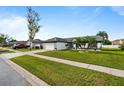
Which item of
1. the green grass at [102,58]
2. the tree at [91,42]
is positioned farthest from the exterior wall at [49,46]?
the green grass at [102,58]

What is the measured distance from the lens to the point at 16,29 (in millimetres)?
17531

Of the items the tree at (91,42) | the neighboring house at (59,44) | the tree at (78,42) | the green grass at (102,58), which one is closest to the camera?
the green grass at (102,58)

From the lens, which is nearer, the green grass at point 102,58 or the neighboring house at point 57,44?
the green grass at point 102,58

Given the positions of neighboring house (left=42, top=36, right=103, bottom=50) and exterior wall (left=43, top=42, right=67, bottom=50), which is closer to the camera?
neighboring house (left=42, top=36, right=103, bottom=50)

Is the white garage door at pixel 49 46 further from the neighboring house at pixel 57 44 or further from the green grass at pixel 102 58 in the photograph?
the green grass at pixel 102 58

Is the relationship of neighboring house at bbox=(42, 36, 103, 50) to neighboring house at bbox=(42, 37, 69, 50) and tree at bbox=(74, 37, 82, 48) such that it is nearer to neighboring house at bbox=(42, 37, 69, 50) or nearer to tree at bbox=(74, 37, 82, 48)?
neighboring house at bbox=(42, 37, 69, 50)

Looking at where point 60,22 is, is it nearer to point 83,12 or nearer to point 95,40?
point 83,12

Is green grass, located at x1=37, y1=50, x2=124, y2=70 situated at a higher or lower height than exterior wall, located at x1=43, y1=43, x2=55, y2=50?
lower

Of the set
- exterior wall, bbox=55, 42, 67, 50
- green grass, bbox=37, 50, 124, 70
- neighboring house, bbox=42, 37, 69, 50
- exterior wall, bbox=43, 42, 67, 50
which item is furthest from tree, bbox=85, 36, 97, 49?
green grass, bbox=37, 50, 124, 70

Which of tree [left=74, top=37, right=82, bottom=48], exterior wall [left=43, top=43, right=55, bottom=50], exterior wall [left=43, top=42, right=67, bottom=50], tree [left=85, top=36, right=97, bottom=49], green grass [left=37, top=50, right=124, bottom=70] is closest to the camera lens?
green grass [left=37, top=50, right=124, bottom=70]

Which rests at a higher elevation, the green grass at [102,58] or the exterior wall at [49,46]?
the exterior wall at [49,46]

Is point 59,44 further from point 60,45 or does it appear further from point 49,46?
Result: point 49,46
